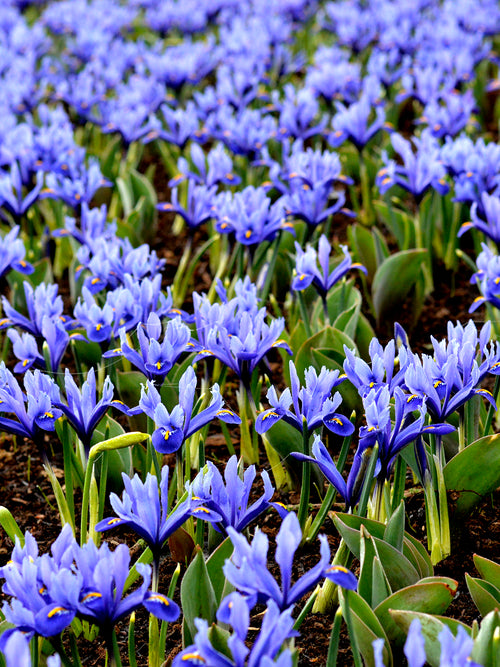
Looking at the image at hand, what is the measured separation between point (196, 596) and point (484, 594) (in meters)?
0.67

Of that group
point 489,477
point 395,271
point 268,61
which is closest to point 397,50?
point 268,61

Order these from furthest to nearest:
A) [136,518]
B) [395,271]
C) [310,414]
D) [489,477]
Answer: [395,271] < [489,477] < [310,414] < [136,518]

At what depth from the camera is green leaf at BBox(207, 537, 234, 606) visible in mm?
1939

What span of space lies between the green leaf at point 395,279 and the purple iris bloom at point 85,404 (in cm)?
162

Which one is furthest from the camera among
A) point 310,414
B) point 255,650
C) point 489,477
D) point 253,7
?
point 253,7

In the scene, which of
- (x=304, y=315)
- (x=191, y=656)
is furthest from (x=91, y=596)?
(x=304, y=315)

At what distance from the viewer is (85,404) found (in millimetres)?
2143

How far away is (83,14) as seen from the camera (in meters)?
7.90

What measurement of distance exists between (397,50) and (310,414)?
4692mm

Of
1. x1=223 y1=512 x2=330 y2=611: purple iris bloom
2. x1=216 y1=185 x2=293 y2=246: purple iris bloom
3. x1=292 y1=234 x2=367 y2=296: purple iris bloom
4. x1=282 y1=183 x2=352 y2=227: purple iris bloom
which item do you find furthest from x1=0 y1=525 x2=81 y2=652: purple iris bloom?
x1=282 y1=183 x2=352 y2=227: purple iris bloom

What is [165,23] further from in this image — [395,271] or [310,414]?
[310,414]

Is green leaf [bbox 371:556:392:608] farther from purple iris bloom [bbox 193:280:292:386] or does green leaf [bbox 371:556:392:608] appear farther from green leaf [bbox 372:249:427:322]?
green leaf [bbox 372:249:427:322]

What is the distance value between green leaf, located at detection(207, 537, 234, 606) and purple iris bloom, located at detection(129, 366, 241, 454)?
0.89 ft

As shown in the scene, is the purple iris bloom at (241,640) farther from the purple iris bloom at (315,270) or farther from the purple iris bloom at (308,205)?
the purple iris bloom at (308,205)
